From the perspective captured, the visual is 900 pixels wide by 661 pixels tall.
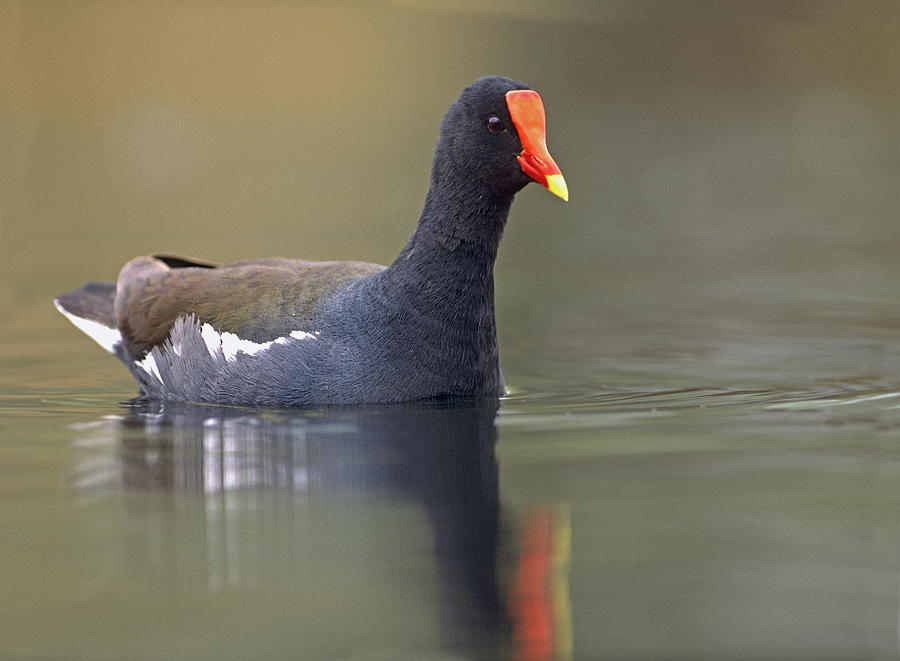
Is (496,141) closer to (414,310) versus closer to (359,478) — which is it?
(414,310)

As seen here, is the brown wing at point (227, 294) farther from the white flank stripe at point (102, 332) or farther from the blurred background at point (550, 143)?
the blurred background at point (550, 143)

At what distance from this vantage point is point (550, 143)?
15.9 metres

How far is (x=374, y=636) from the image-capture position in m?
3.28

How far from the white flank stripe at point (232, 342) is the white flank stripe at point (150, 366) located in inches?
16.9

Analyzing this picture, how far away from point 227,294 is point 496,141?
1.49m

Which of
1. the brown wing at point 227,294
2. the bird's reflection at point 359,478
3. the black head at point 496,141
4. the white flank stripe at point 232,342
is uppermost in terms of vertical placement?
the black head at point 496,141

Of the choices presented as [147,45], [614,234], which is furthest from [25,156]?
[614,234]

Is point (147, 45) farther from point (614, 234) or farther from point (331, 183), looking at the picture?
point (614, 234)

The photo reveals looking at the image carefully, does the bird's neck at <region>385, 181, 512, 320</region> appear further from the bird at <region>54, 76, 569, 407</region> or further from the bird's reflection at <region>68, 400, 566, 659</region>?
the bird's reflection at <region>68, 400, 566, 659</region>

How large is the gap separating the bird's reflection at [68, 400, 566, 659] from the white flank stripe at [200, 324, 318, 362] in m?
0.26

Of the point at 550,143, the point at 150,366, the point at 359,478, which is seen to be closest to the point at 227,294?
the point at 150,366

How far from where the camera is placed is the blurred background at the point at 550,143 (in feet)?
30.4

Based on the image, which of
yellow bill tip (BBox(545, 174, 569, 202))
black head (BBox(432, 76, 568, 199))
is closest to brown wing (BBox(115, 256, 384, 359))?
→ black head (BBox(432, 76, 568, 199))

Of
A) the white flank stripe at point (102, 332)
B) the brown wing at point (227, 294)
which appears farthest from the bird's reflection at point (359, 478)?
the white flank stripe at point (102, 332)
